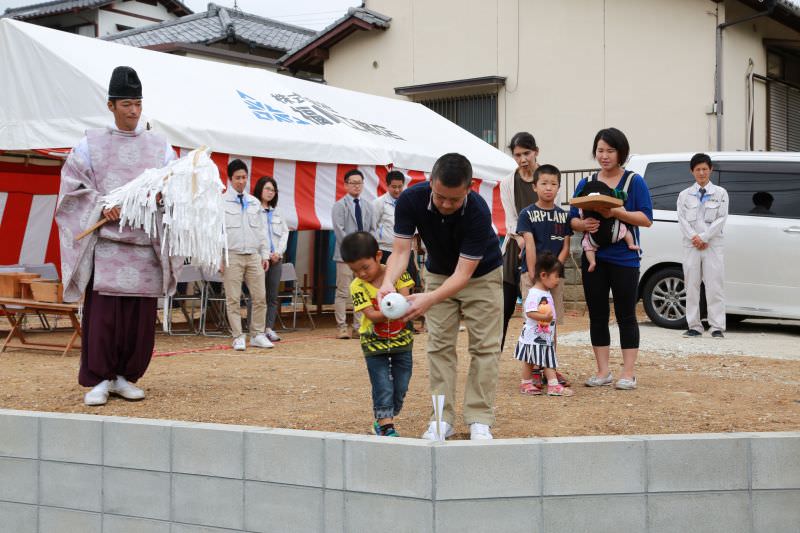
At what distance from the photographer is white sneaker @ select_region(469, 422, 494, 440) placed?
161 inches

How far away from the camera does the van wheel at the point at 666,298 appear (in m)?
9.90

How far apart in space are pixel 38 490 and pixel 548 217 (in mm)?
3408

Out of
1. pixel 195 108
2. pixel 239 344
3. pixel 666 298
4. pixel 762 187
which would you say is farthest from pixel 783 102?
pixel 239 344

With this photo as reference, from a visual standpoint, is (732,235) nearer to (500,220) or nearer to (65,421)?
(500,220)

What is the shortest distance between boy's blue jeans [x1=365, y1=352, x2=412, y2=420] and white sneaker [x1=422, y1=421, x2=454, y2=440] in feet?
0.63

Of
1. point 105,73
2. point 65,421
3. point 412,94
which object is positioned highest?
point 412,94

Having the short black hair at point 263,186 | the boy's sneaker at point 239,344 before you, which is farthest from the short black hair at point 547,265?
the short black hair at point 263,186

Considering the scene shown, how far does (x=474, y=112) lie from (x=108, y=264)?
39.4ft

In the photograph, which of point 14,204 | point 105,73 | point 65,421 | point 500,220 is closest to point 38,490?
point 65,421

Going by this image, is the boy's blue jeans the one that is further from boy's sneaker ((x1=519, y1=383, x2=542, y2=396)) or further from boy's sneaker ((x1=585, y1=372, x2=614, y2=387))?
boy's sneaker ((x1=585, y1=372, x2=614, y2=387))

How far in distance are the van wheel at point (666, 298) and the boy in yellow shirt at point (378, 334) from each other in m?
6.25

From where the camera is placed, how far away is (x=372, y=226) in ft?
30.9

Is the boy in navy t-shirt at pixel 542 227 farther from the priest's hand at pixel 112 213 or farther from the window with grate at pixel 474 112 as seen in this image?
the window with grate at pixel 474 112

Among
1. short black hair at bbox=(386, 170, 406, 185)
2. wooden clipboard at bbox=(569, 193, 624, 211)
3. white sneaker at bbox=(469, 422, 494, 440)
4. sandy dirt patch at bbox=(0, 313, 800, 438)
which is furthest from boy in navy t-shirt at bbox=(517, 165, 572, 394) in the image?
short black hair at bbox=(386, 170, 406, 185)
